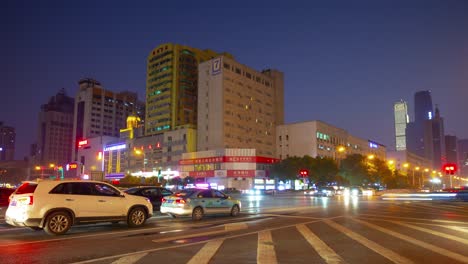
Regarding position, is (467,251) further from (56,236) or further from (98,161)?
(98,161)

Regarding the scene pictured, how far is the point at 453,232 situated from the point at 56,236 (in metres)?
13.5

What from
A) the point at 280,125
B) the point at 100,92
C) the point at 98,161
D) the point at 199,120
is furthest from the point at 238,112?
the point at 100,92

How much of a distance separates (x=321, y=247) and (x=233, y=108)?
364 feet

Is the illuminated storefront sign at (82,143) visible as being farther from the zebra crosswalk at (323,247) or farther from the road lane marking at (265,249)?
the road lane marking at (265,249)

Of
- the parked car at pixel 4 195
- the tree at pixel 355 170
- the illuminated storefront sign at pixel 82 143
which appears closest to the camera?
the parked car at pixel 4 195

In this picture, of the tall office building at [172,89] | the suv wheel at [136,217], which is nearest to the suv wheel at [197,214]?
the suv wheel at [136,217]

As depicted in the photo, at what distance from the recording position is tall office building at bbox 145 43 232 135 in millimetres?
137250

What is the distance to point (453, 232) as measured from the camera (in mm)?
13680

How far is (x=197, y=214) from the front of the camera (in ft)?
60.5

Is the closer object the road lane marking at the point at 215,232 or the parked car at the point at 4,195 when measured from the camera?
the road lane marking at the point at 215,232

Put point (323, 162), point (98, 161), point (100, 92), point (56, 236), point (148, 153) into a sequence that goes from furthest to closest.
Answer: point (100, 92) → point (98, 161) → point (148, 153) → point (323, 162) → point (56, 236)

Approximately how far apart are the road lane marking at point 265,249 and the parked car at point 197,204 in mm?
5701

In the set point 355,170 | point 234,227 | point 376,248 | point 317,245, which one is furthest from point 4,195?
point 355,170

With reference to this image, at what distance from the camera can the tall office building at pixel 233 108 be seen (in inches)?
4638
